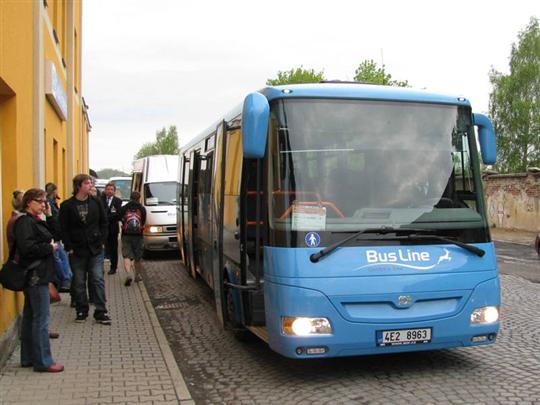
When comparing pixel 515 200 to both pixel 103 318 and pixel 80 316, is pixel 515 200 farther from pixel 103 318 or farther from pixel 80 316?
pixel 80 316

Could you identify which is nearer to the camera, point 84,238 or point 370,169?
point 370,169

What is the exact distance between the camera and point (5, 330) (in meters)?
5.98

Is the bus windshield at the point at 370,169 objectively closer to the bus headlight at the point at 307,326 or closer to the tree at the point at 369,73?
the bus headlight at the point at 307,326

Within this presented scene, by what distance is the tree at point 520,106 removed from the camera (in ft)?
148

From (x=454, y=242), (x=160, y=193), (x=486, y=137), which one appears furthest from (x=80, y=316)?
(x=160, y=193)

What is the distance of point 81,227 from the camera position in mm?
7445

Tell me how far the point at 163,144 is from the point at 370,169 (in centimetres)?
10666

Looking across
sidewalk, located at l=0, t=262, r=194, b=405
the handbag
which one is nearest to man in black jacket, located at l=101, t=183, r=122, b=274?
sidewalk, located at l=0, t=262, r=194, b=405

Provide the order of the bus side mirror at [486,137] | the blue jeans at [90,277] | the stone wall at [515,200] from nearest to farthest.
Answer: the bus side mirror at [486,137] → the blue jeans at [90,277] → the stone wall at [515,200]

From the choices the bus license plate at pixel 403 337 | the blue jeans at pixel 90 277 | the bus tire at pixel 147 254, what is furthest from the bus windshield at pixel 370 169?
the bus tire at pixel 147 254

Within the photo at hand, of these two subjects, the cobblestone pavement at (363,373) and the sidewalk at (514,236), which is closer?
the cobblestone pavement at (363,373)

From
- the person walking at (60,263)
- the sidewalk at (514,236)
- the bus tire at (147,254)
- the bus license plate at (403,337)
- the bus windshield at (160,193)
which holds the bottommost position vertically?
the sidewalk at (514,236)

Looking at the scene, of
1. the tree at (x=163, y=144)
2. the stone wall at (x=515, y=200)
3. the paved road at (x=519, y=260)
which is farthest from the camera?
the tree at (x=163, y=144)

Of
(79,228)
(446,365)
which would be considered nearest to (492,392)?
(446,365)
